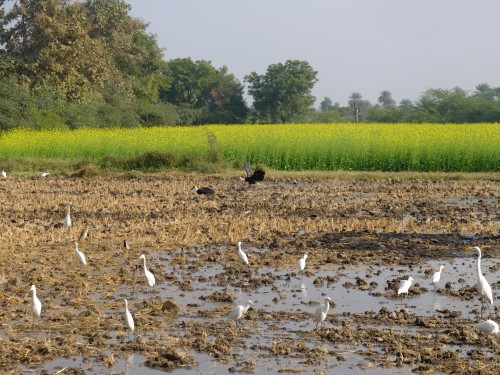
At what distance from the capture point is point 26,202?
60.4 ft

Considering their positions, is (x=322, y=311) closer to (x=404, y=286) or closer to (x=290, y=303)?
(x=290, y=303)

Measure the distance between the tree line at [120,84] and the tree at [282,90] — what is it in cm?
8

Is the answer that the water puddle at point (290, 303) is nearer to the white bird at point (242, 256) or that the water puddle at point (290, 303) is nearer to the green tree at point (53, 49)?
the white bird at point (242, 256)

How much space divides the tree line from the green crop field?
6395 millimetres

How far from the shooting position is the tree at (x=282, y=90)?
64.2 m

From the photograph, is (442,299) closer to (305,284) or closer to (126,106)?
(305,284)

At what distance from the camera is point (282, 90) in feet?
210

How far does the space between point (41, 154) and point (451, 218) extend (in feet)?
66.0

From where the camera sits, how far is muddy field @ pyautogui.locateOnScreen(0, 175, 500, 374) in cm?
714

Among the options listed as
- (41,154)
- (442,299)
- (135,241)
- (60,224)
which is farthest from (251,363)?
(41,154)

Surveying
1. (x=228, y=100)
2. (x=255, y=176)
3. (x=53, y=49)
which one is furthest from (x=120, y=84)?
(x=255, y=176)

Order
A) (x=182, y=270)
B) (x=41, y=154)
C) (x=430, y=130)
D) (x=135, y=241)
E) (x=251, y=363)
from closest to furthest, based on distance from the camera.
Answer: (x=251, y=363)
(x=182, y=270)
(x=135, y=241)
(x=41, y=154)
(x=430, y=130)

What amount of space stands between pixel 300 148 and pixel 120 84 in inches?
928

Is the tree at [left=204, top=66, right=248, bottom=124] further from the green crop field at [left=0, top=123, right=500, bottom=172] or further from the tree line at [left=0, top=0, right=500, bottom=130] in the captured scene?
the green crop field at [left=0, top=123, right=500, bottom=172]
